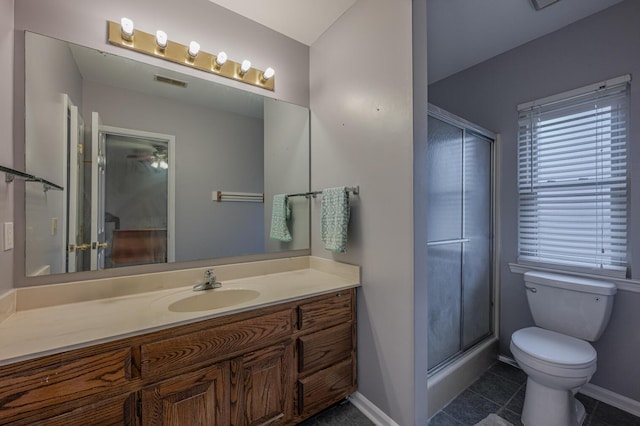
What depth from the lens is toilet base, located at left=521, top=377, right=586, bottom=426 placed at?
1426 mm

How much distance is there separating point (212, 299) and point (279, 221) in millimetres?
687

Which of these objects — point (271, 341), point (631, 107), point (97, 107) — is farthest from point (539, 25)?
point (97, 107)

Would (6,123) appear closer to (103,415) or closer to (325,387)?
(103,415)

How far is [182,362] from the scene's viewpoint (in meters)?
1.07

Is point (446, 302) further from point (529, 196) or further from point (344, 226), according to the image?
point (529, 196)

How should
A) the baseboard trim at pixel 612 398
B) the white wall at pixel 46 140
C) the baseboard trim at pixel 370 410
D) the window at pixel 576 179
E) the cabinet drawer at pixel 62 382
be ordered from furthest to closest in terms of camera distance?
the window at pixel 576 179, the baseboard trim at pixel 612 398, the baseboard trim at pixel 370 410, the white wall at pixel 46 140, the cabinet drawer at pixel 62 382

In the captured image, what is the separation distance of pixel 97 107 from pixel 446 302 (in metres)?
2.37

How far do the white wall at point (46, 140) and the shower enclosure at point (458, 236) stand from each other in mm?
1967

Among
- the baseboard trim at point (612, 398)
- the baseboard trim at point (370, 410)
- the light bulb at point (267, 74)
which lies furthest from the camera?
the light bulb at point (267, 74)

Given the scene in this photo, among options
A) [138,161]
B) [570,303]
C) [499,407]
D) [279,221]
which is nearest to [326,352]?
[279,221]

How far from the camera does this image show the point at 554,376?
139cm

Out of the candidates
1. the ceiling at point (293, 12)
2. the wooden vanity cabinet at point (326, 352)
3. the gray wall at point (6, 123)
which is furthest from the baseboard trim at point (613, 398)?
the gray wall at point (6, 123)

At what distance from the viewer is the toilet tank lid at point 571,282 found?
5.33 ft

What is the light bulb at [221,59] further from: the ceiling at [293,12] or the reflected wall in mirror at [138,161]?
the ceiling at [293,12]
